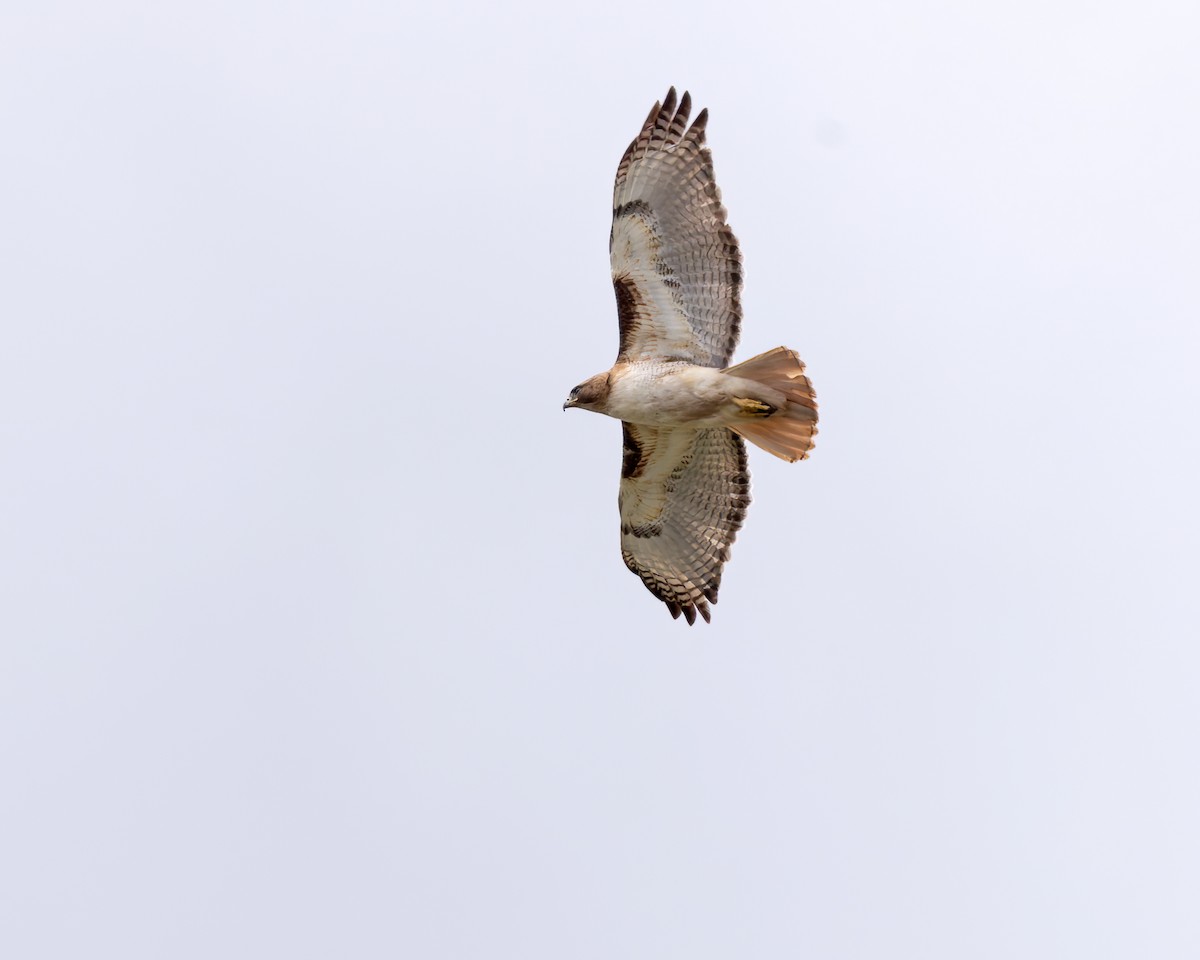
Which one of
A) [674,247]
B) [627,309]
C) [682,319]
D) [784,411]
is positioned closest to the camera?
[784,411]

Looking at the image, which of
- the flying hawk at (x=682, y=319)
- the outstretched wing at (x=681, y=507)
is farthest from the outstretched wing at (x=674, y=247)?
the outstretched wing at (x=681, y=507)

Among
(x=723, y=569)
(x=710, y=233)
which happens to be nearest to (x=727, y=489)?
(x=723, y=569)

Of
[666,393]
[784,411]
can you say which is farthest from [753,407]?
[666,393]

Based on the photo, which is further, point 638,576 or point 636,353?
point 638,576

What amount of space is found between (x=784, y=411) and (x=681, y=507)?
1735mm

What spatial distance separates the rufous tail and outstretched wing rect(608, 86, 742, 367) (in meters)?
0.46

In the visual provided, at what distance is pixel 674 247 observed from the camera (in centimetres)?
1434

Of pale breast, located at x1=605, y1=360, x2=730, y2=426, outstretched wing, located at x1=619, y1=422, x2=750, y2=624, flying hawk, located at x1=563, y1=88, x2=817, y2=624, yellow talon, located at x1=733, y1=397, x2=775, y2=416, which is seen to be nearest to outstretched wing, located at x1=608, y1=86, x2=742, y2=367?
flying hawk, located at x1=563, y1=88, x2=817, y2=624

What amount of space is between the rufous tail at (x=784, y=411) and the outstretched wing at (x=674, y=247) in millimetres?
463

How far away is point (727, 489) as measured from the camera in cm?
1555

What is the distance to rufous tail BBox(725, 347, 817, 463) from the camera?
46.0 ft

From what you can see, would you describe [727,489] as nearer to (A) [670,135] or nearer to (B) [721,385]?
(B) [721,385]

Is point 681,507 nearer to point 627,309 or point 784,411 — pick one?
point 784,411

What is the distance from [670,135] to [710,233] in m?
0.75
